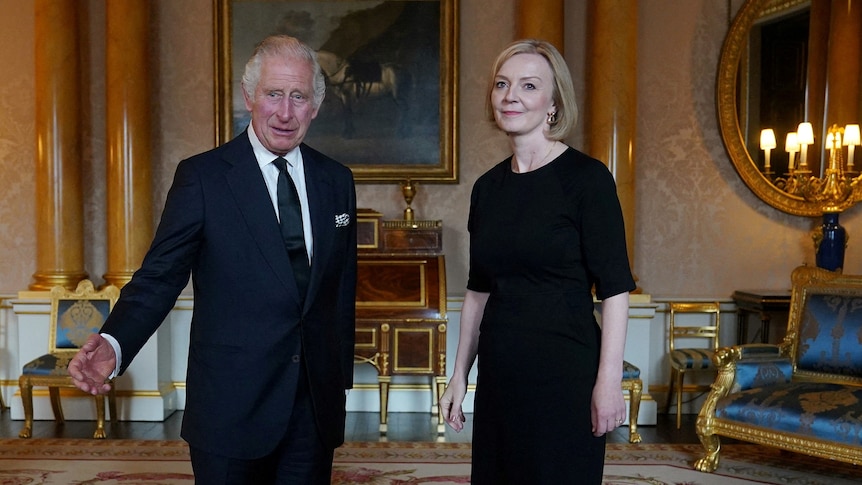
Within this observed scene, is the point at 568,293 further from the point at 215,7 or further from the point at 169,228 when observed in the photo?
the point at 215,7

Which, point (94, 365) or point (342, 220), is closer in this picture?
point (94, 365)

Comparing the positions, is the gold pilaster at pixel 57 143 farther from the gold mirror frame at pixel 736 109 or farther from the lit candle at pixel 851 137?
the lit candle at pixel 851 137

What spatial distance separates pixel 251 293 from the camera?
195 cm

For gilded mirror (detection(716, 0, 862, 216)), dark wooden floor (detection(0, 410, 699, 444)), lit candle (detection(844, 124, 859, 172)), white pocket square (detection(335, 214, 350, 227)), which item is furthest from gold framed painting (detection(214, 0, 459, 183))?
white pocket square (detection(335, 214, 350, 227))

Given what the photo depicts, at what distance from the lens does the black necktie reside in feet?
6.56

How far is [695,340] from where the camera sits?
5883 millimetres

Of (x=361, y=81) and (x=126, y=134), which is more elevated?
(x=361, y=81)

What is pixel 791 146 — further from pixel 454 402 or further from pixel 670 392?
pixel 454 402

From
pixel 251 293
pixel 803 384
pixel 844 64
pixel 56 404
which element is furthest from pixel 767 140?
pixel 56 404

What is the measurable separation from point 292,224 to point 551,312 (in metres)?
0.69

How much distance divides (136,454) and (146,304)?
2.89 metres

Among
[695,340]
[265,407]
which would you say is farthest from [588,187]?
[695,340]

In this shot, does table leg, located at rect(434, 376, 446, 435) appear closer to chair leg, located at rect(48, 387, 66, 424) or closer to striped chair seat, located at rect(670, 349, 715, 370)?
striped chair seat, located at rect(670, 349, 715, 370)

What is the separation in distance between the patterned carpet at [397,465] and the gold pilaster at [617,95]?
1.63 m
